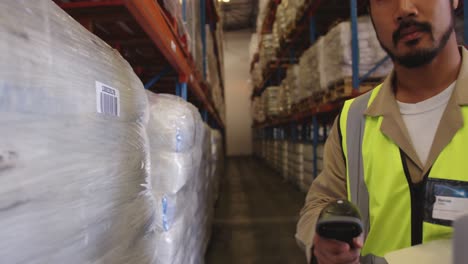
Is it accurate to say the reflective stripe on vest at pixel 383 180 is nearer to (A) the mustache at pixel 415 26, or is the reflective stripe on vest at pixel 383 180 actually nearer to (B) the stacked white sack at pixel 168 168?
(A) the mustache at pixel 415 26

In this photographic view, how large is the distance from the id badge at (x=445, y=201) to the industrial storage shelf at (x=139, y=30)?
1175 millimetres

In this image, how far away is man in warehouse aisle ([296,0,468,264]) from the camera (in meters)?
0.92

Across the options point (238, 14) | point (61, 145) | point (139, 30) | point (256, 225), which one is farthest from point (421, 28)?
point (238, 14)

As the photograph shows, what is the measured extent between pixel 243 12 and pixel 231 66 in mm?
2667

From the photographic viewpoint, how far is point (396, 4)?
3.51 ft

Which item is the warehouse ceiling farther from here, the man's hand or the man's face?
the man's hand

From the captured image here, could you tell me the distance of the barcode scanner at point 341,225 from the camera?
718 millimetres

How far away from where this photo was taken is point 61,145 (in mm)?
600

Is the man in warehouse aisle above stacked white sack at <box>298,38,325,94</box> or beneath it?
beneath

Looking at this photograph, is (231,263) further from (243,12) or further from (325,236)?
(243,12)

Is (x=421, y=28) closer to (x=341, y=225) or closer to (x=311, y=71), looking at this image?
(x=341, y=225)

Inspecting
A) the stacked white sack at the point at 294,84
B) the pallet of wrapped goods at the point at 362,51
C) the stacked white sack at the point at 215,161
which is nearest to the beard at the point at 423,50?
the pallet of wrapped goods at the point at 362,51

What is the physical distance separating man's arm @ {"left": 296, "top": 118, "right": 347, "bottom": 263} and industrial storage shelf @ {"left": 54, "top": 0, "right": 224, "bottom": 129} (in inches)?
35.8

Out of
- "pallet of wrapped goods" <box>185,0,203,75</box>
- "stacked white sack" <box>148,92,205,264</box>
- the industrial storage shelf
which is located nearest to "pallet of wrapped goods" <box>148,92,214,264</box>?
"stacked white sack" <box>148,92,205,264</box>
